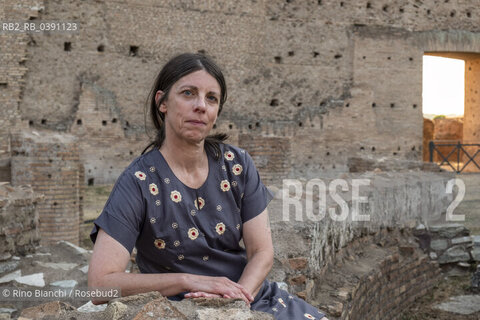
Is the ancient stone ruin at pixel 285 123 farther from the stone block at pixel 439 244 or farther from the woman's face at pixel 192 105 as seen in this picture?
the woman's face at pixel 192 105

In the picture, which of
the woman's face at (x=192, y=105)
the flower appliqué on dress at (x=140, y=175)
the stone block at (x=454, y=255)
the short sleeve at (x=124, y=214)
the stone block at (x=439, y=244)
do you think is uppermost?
the woman's face at (x=192, y=105)

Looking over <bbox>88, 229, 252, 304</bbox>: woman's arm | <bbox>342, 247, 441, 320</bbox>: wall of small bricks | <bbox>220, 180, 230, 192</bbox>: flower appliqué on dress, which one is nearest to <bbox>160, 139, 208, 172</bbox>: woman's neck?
<bbox>220, 180, 230, 192</bbox>: flower appliqué on dress

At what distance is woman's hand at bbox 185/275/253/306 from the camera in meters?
1.70

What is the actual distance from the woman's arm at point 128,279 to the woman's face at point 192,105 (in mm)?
475

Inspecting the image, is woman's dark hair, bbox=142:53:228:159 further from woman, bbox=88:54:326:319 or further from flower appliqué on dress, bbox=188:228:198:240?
flower appliqué on dress, bbox=188:228:198:240

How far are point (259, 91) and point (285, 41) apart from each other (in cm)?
152

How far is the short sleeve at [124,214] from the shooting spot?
1.75 m

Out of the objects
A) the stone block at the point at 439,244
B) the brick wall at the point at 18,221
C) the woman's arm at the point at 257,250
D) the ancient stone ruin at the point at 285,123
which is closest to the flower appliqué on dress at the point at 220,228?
the woman's arm at the point at 257,250

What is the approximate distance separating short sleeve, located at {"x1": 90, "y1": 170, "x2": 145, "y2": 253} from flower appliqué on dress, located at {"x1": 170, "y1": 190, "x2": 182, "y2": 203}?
11 cm

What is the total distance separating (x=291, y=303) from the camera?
197 centimetres

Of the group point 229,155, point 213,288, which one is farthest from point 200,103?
point 213,288

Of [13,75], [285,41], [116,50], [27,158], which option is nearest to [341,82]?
[285,41]

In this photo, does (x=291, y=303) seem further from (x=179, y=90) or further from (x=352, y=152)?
(x=352, y=152)

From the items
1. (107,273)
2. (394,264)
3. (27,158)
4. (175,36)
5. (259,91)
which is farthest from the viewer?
(259,91)
